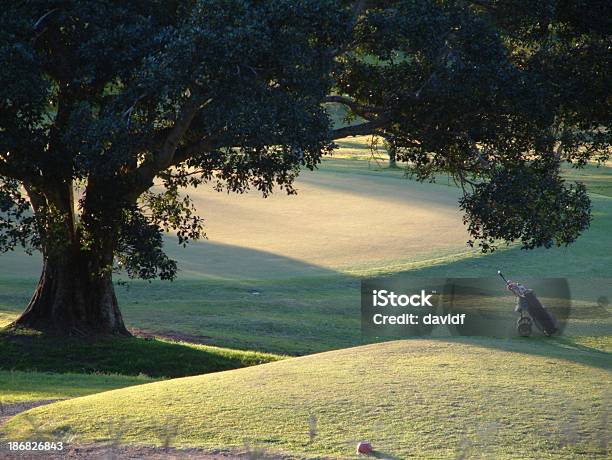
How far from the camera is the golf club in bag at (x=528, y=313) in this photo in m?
14.5

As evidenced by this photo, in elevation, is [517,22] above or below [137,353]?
above

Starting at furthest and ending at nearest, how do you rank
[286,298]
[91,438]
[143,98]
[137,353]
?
[286,298] < [137,353] < [143,98] < [91,438]

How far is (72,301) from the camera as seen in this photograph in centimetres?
1942

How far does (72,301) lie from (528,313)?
9.15 meters

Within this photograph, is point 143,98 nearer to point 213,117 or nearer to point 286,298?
point 213,117

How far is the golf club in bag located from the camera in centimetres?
1451

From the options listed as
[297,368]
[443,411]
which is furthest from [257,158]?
[443,411]

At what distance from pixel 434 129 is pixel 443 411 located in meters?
7.71

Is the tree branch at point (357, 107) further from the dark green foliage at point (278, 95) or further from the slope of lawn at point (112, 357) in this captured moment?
the slope of lawn at point (112, 357)

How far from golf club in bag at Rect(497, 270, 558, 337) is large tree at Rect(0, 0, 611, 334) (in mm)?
1218

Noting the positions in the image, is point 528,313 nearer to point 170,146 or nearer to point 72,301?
point 170,146

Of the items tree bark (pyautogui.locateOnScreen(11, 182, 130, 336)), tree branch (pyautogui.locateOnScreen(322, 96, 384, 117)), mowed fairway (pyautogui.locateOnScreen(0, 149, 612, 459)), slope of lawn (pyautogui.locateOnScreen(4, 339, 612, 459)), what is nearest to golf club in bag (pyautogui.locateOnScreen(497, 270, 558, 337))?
mowed fairway (pyautogui.locateOnScreen(0, 149, 612, 459))

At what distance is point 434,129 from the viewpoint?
1630 cm

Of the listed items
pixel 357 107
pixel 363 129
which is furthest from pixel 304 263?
pixel 363 129
